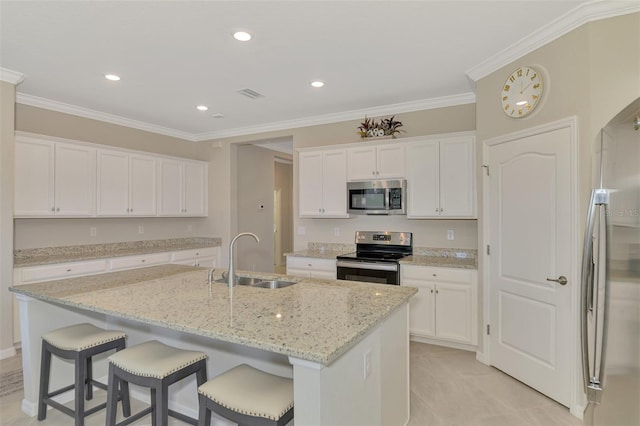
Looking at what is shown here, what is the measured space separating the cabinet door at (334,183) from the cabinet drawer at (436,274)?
3.77ft

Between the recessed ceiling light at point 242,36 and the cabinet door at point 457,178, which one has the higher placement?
the recessed ceiling light at point 242,36

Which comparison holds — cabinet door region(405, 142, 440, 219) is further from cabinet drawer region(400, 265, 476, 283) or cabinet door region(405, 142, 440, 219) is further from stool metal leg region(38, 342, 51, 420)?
stool metal leg region(38, 342, 51, 420)

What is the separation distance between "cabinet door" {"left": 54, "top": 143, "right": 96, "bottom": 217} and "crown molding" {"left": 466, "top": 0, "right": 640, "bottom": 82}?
15.0ft

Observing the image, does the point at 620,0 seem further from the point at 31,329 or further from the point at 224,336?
the point at 31,329

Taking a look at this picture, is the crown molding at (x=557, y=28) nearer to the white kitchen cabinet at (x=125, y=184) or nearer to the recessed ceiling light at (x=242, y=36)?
the recessed ceiling light at (x=242, y=36)

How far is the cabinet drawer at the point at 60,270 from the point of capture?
3.64m

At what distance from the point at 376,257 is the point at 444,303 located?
941 millimetres

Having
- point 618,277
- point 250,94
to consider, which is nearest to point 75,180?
point 250,94

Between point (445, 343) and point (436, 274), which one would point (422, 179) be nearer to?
point (436, 274)

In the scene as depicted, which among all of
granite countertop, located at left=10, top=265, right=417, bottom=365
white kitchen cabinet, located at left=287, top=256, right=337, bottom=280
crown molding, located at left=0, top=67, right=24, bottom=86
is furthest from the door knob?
crown molding, located at left=0, top=67, right=24, bottom=86

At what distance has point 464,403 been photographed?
2.62 metres

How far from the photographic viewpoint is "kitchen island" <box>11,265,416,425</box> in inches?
53.1

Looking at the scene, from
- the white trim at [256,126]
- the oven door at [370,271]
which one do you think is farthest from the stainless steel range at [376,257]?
the white trim at [256,126]

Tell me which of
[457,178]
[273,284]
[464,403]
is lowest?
[464,403]
